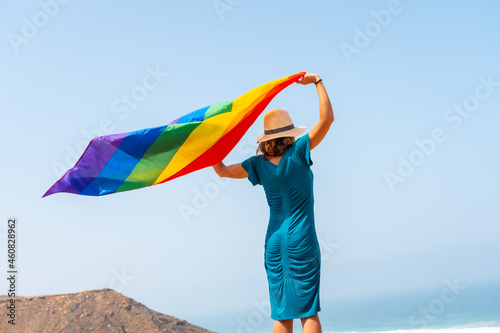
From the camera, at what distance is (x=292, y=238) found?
11.4 feet

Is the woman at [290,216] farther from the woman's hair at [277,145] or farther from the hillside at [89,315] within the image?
the hillside at [89,315]

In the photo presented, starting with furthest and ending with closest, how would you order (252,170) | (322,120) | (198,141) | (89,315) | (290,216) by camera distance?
(89,315) → (198,141) → (252,170) → (290,216) → (322,120)

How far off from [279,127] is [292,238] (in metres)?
0.72

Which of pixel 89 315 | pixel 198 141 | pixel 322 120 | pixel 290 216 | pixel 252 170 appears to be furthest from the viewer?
pixel 89 315

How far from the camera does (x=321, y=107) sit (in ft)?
11.2

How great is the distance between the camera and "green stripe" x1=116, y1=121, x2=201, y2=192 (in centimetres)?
410

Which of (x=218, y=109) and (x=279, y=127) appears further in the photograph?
(x=218, y=109)

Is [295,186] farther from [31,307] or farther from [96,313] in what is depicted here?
[31,307]

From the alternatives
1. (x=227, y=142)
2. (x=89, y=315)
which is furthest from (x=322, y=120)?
(x=89, y=315)

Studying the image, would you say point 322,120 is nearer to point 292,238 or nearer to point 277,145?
point 277,145

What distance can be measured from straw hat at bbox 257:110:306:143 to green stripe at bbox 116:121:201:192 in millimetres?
683

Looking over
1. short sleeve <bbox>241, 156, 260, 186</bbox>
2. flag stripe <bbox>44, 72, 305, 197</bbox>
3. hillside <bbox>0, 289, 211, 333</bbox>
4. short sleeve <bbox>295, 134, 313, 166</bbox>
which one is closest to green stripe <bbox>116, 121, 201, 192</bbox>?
flag stripe <bbox>44, 72, 305, 197</bbox>

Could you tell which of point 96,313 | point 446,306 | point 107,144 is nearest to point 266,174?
point 107,144

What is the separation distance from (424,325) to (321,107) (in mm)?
11561
